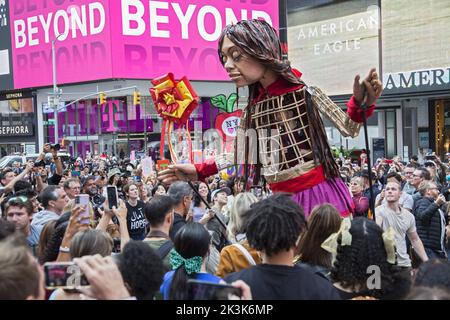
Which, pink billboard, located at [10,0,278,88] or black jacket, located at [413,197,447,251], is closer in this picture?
black jacket, located at [413,197,447,251]

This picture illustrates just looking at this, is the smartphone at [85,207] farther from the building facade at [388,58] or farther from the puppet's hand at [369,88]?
the building facade at [388,58]

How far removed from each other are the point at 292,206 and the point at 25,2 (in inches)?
1510

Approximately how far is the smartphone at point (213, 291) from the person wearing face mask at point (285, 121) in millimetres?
1980

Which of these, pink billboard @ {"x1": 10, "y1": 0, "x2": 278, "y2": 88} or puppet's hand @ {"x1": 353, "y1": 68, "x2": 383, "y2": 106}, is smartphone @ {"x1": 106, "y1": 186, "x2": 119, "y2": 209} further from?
pink billboard @ {"x1": 10, "y1": 0, "x2": 278, "y2": 88}

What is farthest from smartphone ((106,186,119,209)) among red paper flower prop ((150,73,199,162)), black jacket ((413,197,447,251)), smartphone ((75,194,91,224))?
black jacket ((413,197,447,251))

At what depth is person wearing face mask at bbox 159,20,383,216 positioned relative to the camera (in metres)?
3.99

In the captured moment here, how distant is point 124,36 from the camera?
31391mm

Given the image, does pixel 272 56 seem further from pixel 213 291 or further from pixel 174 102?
pixel 213 291

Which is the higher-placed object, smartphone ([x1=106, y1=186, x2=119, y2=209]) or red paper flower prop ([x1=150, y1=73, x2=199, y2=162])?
red paper flower prop ([x1=150, y1=73, x2=199, y2=162])

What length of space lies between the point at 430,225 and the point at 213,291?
4974 millimetres

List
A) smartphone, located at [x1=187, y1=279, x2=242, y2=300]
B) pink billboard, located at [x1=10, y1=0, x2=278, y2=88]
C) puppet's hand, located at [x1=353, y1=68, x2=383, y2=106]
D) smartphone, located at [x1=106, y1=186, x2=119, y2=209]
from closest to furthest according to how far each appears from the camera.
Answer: smartphone, located at [x1=187, y1=279, x2=242, y2=300] → puppet's hand, located at [x1=353, y1=68, x2=383, y2=106] → smartphone, located at [x1=106, y1=186, x2=119, y2=209] → pink billboard, located at [x1=10, y1=0, x2=278, y2=88]

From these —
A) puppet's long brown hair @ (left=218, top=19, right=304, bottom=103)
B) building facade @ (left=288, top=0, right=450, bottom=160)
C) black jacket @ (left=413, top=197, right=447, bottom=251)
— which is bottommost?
black jacket @ (left=413, top=197, right=447, bottom=251)
